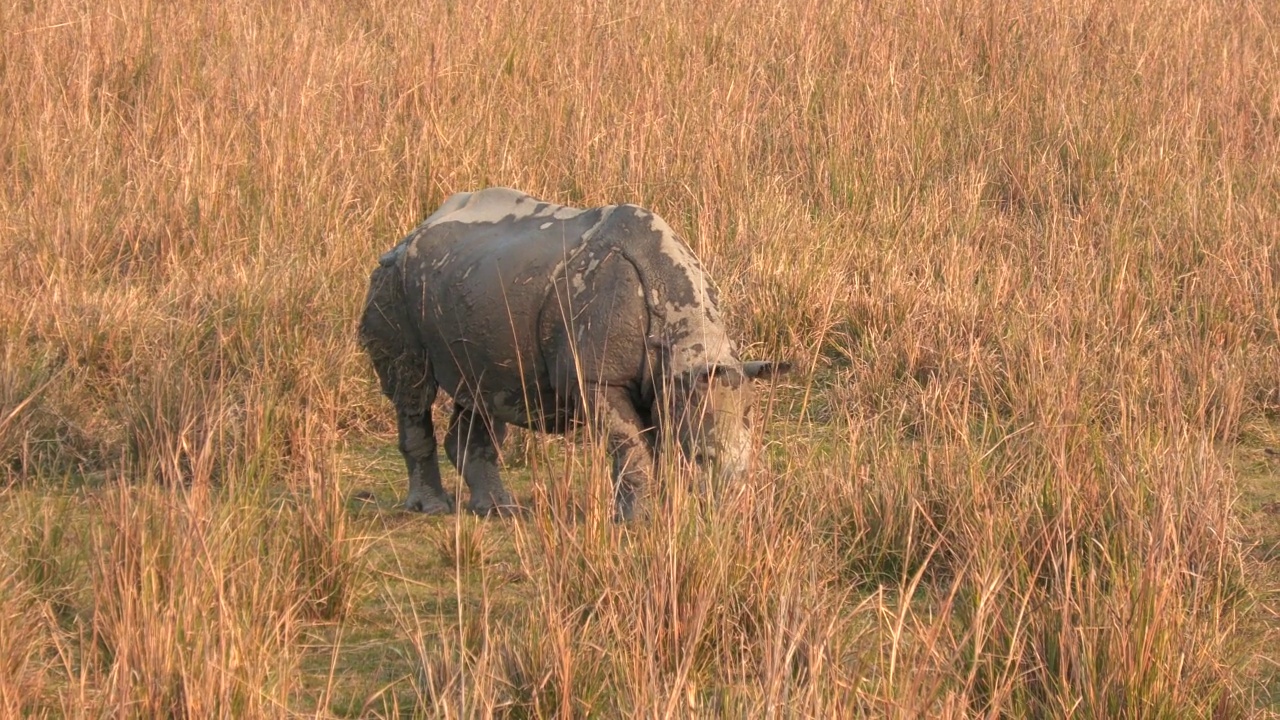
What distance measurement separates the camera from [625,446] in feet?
15.1

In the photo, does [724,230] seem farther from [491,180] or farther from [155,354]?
[155,354]

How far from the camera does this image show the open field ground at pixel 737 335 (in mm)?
3297

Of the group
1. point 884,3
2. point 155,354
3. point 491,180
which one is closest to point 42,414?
point 155,354

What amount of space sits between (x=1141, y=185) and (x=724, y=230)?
2106 mm

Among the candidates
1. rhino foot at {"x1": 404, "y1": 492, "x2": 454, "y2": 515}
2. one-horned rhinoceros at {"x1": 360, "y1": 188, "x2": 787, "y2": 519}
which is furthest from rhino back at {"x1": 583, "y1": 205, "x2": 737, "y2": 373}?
rhino foot at {"x1": 404, "y1": 492, "x2": 454, "y2": 515}

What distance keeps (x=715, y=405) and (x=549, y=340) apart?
22.4 inches

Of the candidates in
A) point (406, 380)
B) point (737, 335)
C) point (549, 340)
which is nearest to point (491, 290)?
point (549, 340)

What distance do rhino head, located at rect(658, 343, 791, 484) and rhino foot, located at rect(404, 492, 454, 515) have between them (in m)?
0.90

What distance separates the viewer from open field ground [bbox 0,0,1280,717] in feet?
10.8

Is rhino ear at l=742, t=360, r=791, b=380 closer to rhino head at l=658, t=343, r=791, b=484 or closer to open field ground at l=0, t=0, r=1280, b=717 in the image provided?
rhino head at l=658, t=343, r=791, b=484

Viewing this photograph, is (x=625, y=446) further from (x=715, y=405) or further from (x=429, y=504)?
(x=429, y=504)

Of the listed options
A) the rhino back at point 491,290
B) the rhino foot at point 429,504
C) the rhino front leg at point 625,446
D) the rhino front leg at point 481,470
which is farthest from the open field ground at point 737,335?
the rhino back at point 491,290

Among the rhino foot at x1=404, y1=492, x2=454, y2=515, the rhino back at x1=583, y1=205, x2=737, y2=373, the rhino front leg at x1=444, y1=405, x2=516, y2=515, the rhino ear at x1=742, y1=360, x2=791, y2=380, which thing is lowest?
the rhino foot at x1=404, y1=492, x2=454, y2=515

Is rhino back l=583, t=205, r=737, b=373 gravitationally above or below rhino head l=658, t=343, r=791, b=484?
above
